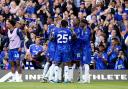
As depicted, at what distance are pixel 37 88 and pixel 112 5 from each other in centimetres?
1010

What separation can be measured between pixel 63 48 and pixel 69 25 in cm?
431

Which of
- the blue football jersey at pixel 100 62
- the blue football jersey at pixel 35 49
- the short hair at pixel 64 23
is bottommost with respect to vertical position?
the blue football jersey at pixel 100 62

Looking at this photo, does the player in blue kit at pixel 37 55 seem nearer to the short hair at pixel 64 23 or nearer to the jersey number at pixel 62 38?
the jersey number at pixel 62 38


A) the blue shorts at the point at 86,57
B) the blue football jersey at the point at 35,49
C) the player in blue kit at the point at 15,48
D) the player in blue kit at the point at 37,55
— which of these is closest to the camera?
the blue shorts at the point at 86,57

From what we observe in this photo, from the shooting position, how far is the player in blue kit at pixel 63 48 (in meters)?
22.1

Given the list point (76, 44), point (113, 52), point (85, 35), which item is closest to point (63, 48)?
point (76, 44)

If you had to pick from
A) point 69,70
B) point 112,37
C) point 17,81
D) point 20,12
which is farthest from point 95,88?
point 20,12

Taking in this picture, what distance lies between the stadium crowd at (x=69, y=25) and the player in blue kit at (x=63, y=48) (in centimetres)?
26

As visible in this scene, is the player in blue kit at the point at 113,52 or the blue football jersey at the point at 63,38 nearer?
the blue football jersey at the point at 63,38

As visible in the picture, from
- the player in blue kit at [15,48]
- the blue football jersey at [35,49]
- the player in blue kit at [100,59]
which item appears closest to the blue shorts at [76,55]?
the player in blue kit at [15,48]

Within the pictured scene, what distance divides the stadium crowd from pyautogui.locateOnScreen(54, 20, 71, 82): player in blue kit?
260 millimetres

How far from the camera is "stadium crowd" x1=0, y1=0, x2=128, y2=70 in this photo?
25.3 metres

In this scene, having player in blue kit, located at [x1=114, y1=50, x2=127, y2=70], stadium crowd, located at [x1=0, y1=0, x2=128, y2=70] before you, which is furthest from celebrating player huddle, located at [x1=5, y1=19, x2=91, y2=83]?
player in blue kit, located at [x1=114, y1=50, x2=127, y2=70]

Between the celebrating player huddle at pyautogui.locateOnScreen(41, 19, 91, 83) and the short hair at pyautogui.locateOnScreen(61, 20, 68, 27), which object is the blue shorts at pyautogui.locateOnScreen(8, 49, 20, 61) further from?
the short hair at pyautogui.locateOnScreen(61, 20, 68, 27)
